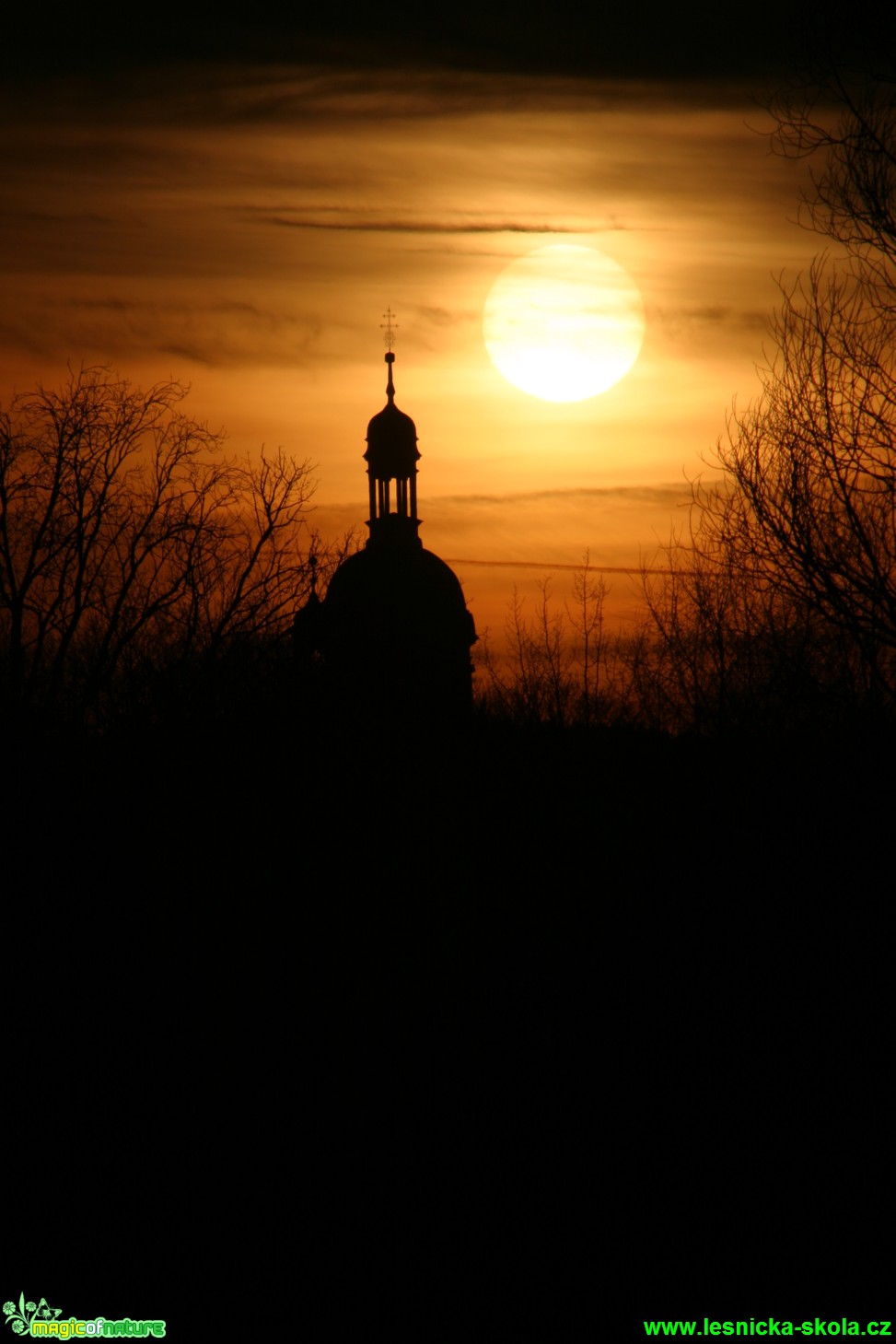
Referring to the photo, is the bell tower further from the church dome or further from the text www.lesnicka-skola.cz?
the text www.lesnicka-skola.cz

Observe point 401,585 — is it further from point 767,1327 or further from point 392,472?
point 767,1327

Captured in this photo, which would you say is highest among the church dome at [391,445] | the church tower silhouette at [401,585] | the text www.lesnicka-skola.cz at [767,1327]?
the church dome at [391,445]

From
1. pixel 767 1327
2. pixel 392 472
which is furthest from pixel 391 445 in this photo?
pixel 767 1327

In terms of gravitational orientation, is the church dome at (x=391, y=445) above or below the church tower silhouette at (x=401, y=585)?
above

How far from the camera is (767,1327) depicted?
5.46m

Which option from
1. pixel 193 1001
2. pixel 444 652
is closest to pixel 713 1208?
pixel 193 1001

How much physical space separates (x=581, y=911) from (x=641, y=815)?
424 cm

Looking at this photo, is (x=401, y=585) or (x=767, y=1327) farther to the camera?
(x=401, y=585)

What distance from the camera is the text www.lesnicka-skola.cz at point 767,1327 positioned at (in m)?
5.41

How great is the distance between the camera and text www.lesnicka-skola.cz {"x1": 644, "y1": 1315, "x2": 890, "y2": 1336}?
541 cm

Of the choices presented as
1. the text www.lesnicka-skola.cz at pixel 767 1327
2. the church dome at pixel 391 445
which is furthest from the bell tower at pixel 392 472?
the text www.lesnicka-skola.cz at pixel 767 1327

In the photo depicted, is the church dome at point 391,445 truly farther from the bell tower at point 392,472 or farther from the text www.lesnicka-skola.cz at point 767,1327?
the text www.lesnicka-skola.cz at point 767,1327

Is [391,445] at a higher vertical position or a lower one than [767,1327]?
higher

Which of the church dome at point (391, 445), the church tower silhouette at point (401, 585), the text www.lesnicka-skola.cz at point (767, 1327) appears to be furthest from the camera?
the church dome at point (391, 445)
